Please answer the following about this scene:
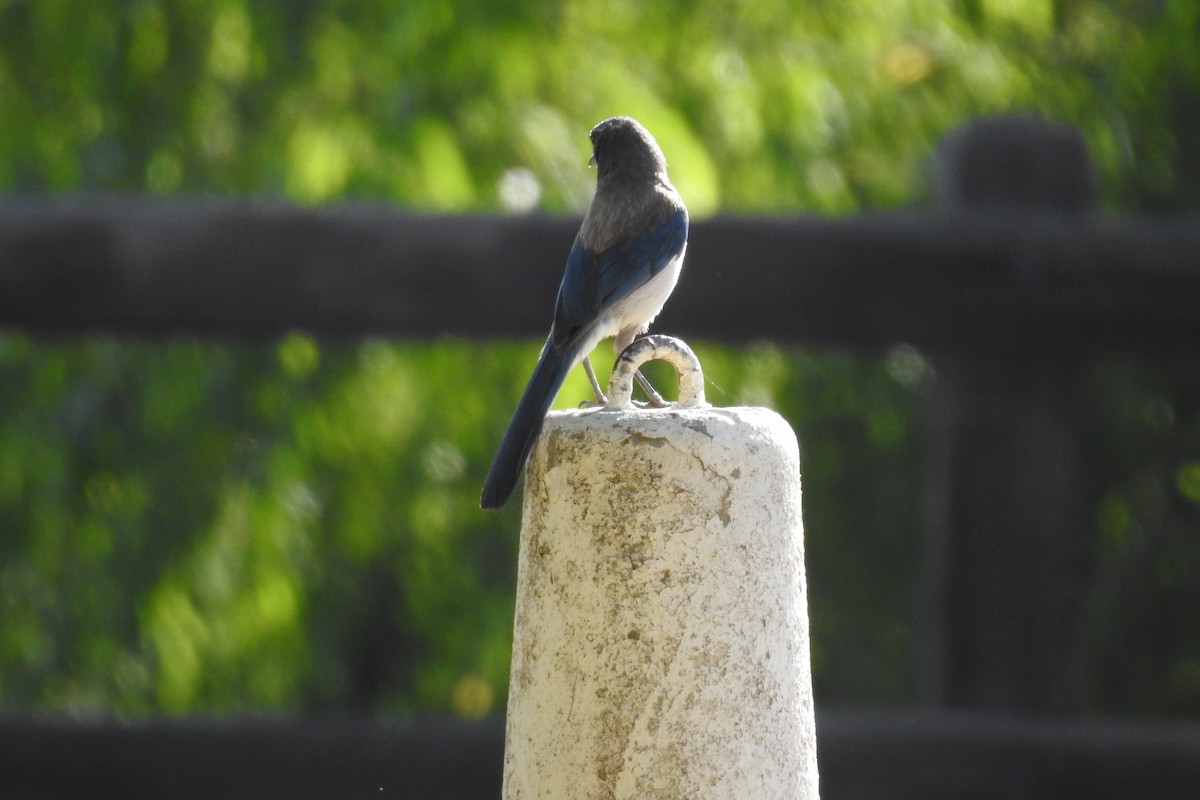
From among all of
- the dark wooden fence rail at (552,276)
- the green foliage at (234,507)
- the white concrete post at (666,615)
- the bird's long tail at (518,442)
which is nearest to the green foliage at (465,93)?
the green foliage at (234,507)

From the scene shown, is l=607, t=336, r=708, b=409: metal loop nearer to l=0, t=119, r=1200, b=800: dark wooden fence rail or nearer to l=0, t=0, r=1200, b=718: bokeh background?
l=0, t=119, r=1200, b=800: dark wooden fence rail

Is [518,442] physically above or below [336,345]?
below

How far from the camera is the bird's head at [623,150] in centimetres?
213

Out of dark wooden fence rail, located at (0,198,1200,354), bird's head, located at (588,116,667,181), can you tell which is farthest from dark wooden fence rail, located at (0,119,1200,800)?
bird's head, located at (588,116,667,181)

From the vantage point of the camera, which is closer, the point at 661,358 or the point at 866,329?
the point at 661,358

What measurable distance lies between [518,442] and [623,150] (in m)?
0.57

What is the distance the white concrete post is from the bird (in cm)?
15

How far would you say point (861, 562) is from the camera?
17.5 ft

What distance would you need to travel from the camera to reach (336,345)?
372 cm

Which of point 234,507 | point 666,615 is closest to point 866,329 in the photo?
point 666,615

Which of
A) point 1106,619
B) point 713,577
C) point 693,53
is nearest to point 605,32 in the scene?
point 693,53

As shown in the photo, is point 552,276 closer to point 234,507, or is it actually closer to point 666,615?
point 666,615

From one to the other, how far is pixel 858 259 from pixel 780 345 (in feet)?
0.76

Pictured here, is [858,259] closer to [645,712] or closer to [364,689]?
[645,712]
